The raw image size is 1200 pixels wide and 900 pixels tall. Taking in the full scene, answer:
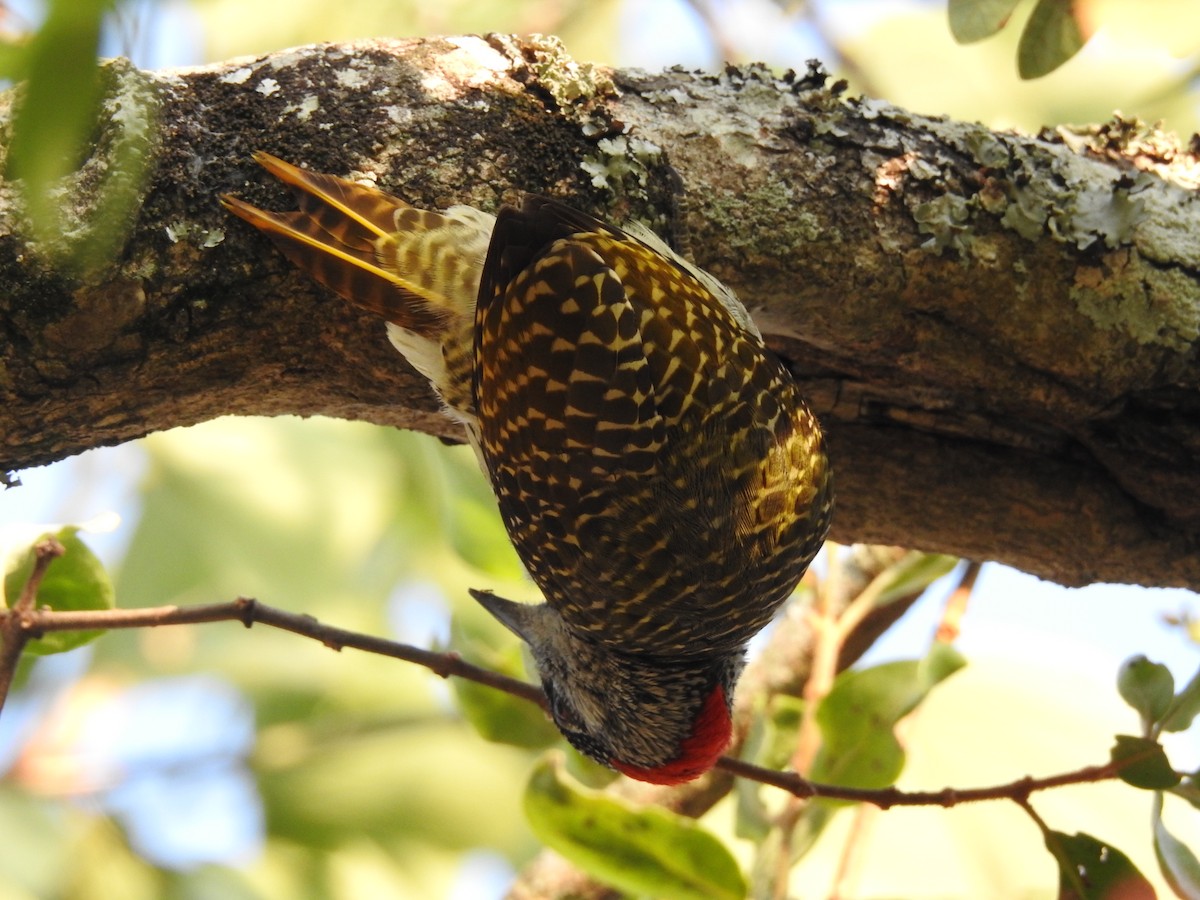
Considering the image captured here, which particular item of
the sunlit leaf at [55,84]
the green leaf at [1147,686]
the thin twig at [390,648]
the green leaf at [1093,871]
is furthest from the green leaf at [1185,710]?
the sunlit leaf at [55,84]

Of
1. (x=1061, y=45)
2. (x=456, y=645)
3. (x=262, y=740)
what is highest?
(x=1061, y=45)

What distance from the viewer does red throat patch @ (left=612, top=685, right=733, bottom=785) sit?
7.75 ft

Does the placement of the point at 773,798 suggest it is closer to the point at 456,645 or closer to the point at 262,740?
the point at 456,645

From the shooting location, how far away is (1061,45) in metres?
2.43

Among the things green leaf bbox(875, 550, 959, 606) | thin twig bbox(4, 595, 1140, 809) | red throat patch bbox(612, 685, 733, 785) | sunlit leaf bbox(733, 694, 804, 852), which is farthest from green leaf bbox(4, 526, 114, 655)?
green leaf bbox(875, 550, 959, 606)

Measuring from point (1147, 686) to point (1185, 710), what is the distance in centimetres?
7

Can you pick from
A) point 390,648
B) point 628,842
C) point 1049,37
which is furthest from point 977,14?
point 628,842

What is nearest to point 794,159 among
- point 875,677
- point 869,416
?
point 869,416

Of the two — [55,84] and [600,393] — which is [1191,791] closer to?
[600,393]

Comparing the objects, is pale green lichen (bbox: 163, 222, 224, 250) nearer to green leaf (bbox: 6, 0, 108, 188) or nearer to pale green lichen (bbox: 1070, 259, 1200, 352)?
green leaf (bbox: 6, 0, 108, 188)

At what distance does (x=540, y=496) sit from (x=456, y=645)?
2.75ft

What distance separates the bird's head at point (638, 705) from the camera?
2383 millimetres

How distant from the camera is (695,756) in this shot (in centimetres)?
237

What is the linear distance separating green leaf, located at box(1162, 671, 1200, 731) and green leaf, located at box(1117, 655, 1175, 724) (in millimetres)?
13
